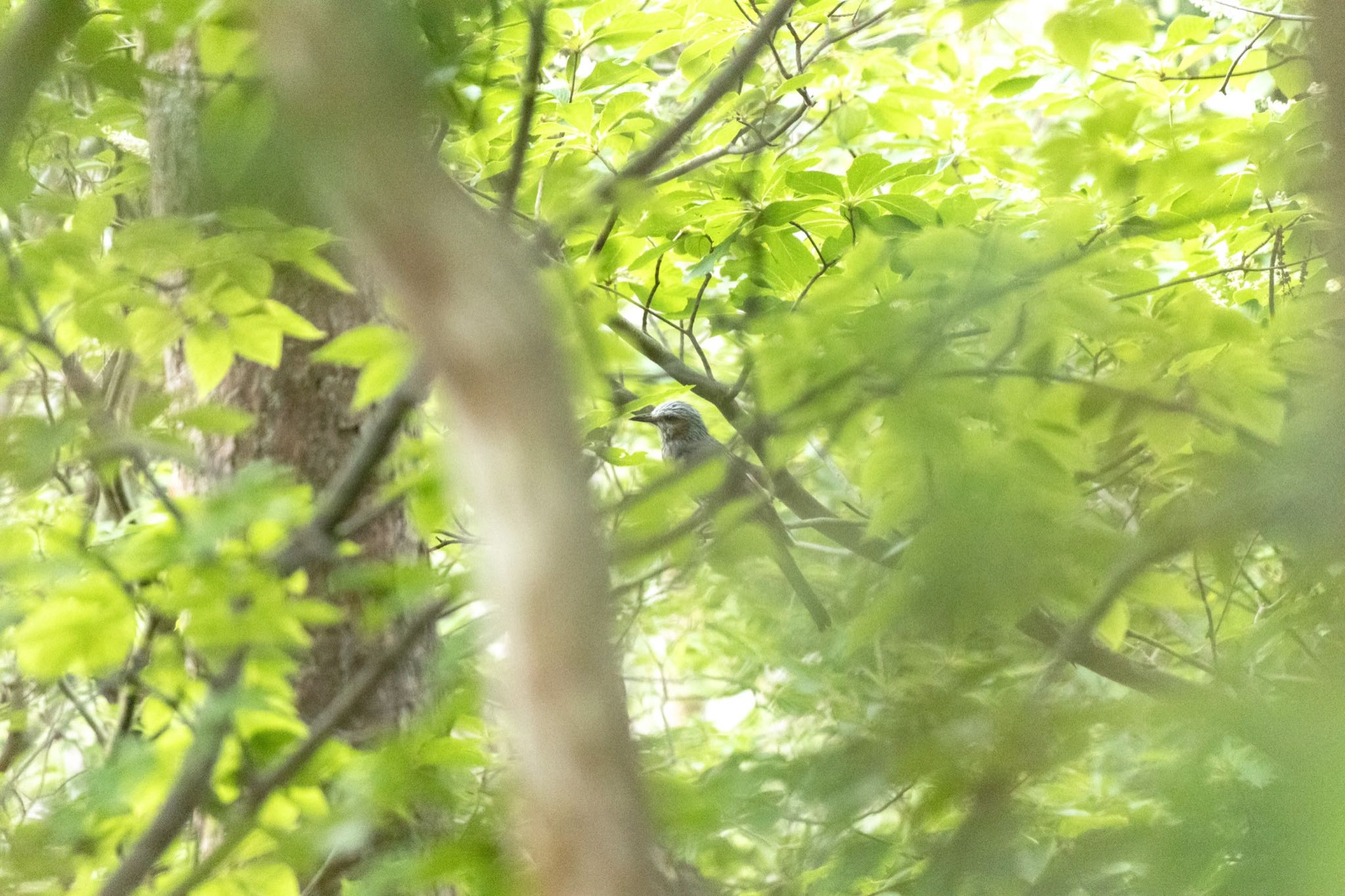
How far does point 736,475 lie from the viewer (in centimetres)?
138

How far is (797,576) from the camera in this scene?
1.31 metres

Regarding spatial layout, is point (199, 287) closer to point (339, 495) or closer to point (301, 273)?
point (339, 495)

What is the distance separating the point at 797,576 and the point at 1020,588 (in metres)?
0.49

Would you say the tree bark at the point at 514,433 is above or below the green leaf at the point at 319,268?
below

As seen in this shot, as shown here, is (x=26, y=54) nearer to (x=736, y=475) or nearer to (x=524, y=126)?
(x=524, y=126)

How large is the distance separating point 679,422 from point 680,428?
0.02 m

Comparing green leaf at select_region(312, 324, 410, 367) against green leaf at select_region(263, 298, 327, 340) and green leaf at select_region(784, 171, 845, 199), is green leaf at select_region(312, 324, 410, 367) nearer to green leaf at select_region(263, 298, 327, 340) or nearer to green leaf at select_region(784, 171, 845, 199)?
green leaf at select_region(263, 298, 327, 340)

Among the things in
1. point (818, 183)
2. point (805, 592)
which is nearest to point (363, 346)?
point (805, 592)

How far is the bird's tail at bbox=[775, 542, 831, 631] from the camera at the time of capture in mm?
1229

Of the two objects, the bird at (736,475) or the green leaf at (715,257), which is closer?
the bird at (736,475)

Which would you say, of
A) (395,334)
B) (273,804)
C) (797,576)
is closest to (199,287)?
(395,334)

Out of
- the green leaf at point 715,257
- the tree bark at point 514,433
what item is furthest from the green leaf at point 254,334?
the tree bark at point 514,433

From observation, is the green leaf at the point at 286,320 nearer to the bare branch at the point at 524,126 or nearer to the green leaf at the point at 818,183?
the bare branch at the point at 524,126

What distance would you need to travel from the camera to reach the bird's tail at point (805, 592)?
4.03 ft
